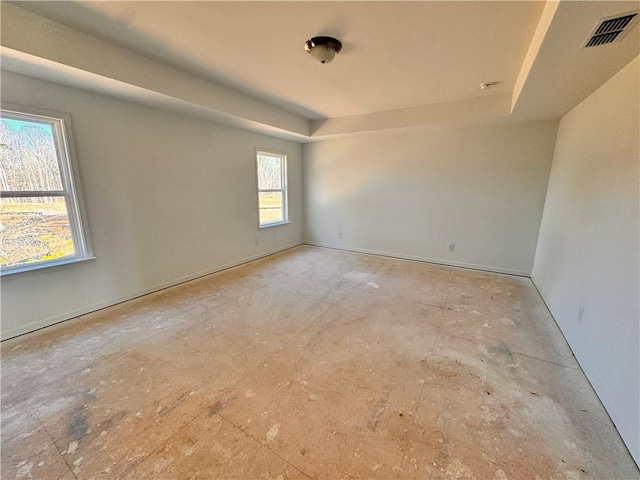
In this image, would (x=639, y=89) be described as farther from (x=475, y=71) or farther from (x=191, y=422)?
(x=191, y=422)

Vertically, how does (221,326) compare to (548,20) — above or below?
below

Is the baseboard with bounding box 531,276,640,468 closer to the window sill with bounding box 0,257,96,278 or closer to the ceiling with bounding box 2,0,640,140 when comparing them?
the ceiling with bounding box 2,0,640,140

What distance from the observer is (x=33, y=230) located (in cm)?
239

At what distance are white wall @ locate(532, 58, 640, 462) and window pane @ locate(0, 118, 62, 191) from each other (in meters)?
4.56

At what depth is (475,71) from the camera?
8.73ft

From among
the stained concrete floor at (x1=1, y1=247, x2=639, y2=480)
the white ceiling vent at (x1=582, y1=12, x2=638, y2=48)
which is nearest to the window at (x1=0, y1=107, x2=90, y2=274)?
the stained concrete floor at (x1=1, y1=247, x2=639, y2=480)

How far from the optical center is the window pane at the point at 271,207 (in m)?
4.94

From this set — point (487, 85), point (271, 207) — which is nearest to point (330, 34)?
point (487, 85)

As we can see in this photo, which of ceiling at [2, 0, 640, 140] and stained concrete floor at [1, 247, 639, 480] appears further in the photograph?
ceiling at [2, 0, 640, 140]

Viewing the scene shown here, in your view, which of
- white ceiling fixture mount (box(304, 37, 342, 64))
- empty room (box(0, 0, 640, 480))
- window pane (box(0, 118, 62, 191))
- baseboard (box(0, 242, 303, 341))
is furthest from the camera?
baseboard (box(0, 242, 303, 341))

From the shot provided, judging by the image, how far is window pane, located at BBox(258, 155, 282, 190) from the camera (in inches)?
189

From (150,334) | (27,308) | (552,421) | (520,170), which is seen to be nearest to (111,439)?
(150,334)

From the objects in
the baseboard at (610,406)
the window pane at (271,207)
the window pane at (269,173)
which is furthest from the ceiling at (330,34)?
the baseboard at (610,406)

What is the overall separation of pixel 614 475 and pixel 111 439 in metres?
2.62
